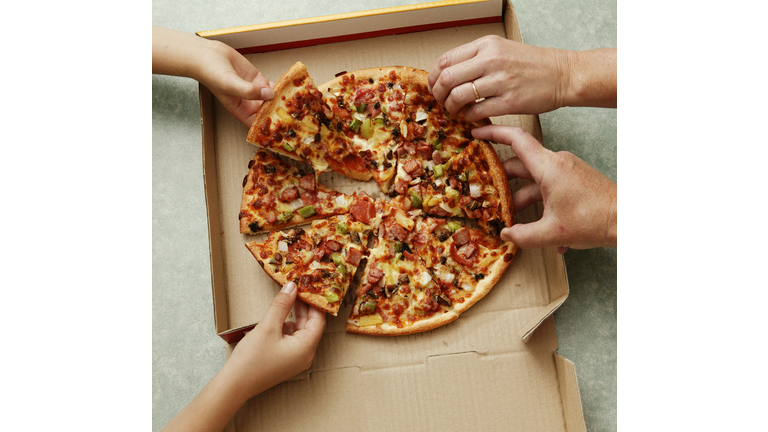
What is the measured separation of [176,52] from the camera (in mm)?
2861

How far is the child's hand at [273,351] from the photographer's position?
101 inches

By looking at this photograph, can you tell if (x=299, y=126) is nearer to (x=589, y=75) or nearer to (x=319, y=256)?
(x=319, y=256)

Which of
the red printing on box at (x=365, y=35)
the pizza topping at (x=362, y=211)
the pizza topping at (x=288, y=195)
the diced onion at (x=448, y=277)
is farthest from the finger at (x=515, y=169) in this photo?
the pizza topping at (x=288, y=195)

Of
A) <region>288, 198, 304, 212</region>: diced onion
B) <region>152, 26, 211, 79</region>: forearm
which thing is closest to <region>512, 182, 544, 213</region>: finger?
<region>288, 198, 304, 212</region>: diced onion

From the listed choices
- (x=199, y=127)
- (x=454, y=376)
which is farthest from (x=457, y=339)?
(x=199, y=127)

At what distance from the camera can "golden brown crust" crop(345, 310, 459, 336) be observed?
2.79 metres

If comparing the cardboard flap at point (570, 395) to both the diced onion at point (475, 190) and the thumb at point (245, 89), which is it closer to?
the diced onion at point (475, 190)

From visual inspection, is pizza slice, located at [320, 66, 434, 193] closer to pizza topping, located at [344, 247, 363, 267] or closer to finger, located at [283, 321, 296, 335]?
pizza topping, located at [344, 247, 363, 267]

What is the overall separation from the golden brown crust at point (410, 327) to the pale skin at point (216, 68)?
4.64 ft

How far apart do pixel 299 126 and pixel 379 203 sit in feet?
2.13

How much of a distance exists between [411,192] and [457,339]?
897mm

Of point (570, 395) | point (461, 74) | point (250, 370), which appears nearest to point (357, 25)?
point (461, 74)

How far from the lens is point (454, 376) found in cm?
281

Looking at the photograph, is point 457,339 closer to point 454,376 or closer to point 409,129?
point 454,376
